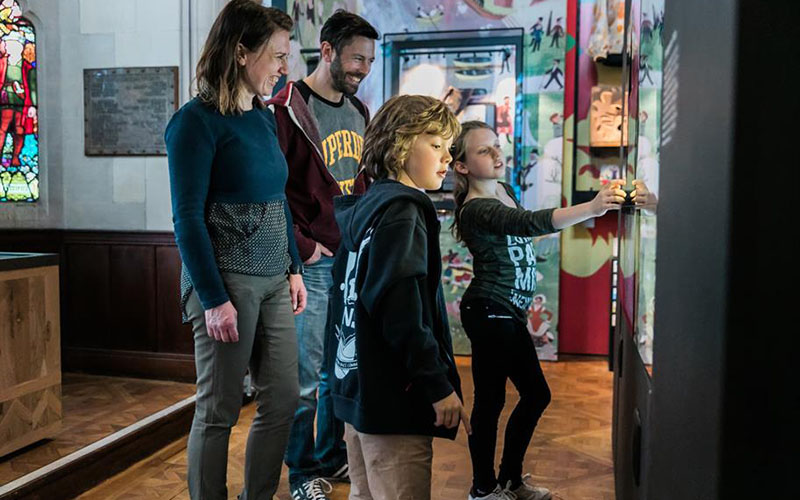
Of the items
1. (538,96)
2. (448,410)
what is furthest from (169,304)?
(448,410)

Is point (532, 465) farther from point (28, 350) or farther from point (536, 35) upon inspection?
point (536, 35)

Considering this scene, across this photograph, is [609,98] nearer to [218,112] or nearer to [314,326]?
[314,326]

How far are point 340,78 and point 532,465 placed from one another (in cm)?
166

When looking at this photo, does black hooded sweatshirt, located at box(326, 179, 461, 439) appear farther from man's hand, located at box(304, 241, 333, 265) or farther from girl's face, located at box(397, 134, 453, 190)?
man's hand, located at box(304, 241, 333, 265)

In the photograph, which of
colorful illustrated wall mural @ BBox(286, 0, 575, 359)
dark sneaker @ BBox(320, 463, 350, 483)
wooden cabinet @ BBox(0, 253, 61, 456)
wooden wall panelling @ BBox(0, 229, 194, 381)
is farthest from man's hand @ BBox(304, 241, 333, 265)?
colorful illustrated wall mural @ BBox(286, 0, 575, 359)

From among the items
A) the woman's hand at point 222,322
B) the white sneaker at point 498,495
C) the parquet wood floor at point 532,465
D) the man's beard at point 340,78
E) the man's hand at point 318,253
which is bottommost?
the parquet wood floor at point 532,465

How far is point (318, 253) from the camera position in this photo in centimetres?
248

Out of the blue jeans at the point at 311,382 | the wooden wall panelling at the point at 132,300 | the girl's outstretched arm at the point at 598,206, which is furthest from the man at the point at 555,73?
the girl's outstretched arm at the point at 598,206

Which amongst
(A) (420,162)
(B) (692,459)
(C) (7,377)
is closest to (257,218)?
(A) (420,162)

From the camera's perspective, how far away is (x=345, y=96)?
2.71 m

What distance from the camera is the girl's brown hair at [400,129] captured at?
5.14 feet

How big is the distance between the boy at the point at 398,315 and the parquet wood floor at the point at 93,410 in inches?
67.3

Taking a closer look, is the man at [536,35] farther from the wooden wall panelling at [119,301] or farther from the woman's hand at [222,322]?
the woman's hand at [222,322]

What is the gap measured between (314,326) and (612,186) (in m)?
A: 1.13
